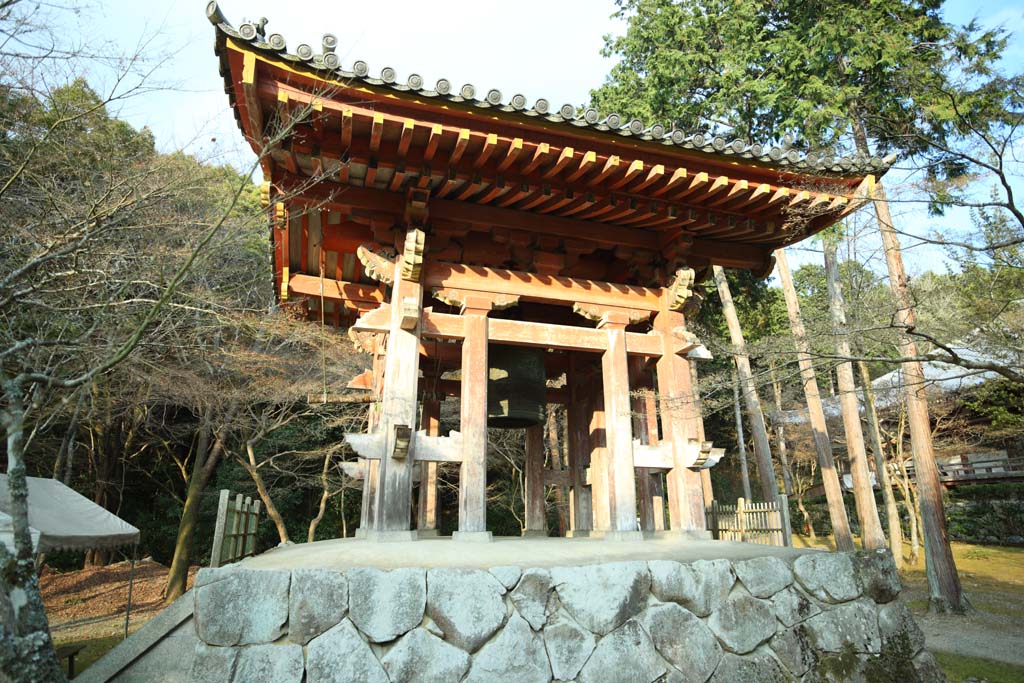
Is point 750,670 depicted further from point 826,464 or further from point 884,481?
point 884,481

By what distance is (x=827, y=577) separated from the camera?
4113 millimetres

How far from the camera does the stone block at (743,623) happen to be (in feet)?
12.3

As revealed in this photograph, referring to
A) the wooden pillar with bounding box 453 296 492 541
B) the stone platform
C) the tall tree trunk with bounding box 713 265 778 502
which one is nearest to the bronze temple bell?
the wooden pillar with bounding box 453 296 492 541

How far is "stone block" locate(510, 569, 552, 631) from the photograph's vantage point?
Answer: 342cm

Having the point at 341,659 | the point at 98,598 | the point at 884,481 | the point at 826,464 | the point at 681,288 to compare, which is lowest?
the point at 98,598

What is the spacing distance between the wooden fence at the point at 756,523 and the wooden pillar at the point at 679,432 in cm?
696

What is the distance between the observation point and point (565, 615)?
350 centimetres

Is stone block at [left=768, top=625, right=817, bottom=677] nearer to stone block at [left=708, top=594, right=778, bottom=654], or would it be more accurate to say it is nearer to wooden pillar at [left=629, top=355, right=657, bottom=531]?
stone block at [left=708, top=594, right=778, bottom=654]

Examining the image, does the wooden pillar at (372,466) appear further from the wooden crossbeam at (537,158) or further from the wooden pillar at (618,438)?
the wooden crossbeam at (537,158)

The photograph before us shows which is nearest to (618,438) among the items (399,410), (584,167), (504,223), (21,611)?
(399,410)

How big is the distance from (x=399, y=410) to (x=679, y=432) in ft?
8.18

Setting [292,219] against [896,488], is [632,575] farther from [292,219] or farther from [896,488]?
[896,488]

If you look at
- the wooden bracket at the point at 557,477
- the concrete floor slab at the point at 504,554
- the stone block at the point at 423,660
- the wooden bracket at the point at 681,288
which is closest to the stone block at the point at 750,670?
the concrete floor slab at the point at 504,554

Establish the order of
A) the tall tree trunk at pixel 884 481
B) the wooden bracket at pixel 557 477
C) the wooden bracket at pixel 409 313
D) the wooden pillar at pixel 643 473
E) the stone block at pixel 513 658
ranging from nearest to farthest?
the stone block at pixel 513 658 < the wooden bracket at pixel 409 313 < the wooden pillar at pixel 643 473 < the wooden bracket at pixel 557 477 < the tall tree trunk at pixel 884 481
